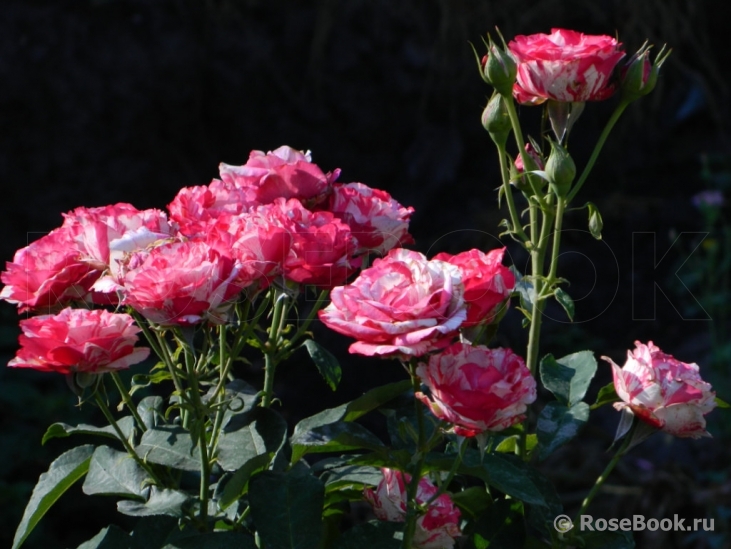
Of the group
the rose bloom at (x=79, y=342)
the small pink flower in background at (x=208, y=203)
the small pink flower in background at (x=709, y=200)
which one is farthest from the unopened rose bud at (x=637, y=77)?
the small pink flower in background at (x=709, y=200)

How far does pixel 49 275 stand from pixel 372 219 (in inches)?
9.5

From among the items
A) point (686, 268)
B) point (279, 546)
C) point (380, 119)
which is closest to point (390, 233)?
point (279, 546)

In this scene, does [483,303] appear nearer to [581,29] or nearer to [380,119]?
[380,119]

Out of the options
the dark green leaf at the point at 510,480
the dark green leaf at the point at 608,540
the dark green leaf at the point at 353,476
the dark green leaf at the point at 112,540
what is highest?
the dark green leaf at the point at 510,480

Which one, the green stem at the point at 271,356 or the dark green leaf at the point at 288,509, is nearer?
the dark green leaf at the point at 288,509

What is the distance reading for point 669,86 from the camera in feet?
9.08

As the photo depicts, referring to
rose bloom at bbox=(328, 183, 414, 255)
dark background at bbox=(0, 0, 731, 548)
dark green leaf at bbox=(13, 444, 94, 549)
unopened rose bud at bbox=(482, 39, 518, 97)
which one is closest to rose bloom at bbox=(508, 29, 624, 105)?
unopened rose bud at bbox=(482, 39, 518, 97)

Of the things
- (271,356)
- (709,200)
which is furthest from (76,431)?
(709,200)

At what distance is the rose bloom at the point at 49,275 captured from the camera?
0.68 meters

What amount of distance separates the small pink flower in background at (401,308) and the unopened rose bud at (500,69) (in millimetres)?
213

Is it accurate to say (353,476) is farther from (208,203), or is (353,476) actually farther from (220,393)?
(208,203)

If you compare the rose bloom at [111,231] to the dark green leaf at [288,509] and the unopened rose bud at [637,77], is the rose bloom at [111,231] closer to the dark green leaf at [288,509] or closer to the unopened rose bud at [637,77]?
the dark green leaf at [288,509]

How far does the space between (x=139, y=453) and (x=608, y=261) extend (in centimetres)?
188

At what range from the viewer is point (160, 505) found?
0.65 meters
